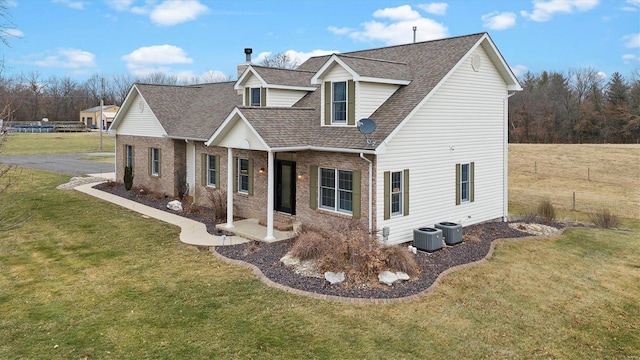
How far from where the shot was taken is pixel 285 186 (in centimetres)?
1652

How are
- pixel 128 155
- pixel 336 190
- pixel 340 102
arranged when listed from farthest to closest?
pixel 128 155
pixel 340 102
pixel 336 190

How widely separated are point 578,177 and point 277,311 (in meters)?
36.6

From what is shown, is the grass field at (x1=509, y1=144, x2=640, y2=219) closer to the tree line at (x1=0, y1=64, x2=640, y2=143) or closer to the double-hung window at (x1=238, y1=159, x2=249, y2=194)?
the tree line at (x1=0, y1=64, x2=640, y2=143)

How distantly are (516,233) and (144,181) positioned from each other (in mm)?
18734

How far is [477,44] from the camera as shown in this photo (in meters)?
15.6

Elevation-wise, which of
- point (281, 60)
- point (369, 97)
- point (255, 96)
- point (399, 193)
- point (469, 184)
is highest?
point (281, 60)

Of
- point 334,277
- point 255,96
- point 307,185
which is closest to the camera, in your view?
point 334,277

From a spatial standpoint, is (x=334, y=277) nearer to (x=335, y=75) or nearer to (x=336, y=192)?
(x=336, y=192)

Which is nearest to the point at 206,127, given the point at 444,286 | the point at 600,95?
the point at 444,286

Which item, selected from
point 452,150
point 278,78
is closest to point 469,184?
point 452,150

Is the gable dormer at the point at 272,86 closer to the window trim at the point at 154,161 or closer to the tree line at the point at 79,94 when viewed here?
the window trim at the point at 154,161

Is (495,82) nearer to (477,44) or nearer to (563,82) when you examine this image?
(477,44)

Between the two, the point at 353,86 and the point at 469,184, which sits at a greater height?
the point at 353,86

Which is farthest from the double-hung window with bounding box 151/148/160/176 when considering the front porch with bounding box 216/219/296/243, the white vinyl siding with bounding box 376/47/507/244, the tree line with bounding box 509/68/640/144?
the tree line with bounding box 509/68/640/144
